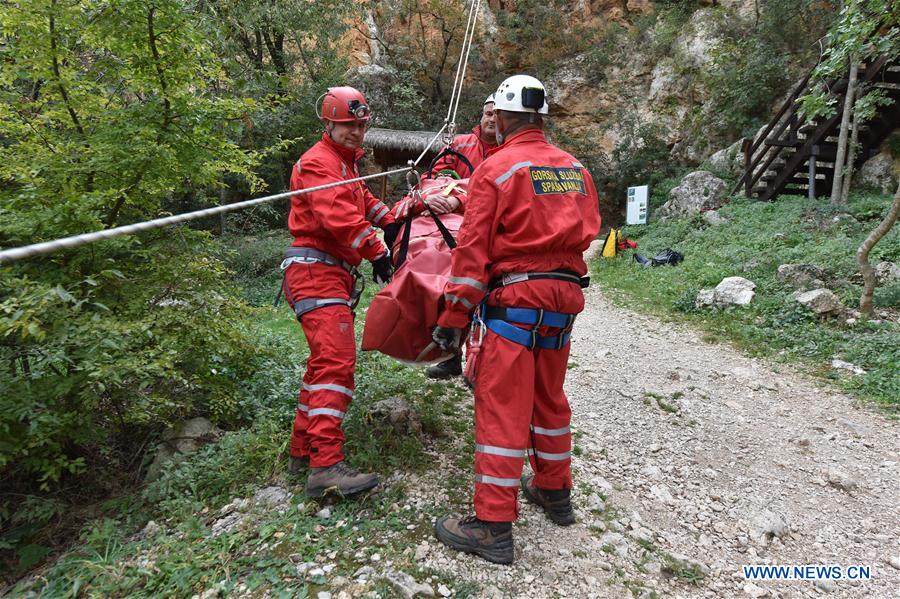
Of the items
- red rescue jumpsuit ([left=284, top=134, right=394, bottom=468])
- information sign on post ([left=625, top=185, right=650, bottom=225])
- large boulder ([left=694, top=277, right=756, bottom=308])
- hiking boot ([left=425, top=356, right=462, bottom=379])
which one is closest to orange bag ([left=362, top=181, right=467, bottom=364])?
red rescue jumpsuit ([left=284, top=134, right=394, bottom=468])

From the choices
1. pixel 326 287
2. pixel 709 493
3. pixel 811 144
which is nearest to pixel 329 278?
pixel 326 287

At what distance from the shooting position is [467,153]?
4.81m

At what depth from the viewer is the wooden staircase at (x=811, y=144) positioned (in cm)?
1076

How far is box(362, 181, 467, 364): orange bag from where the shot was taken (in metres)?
2.96

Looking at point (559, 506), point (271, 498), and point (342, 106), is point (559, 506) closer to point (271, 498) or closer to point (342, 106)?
point (271, 498)

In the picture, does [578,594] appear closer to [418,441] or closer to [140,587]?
[418,441]

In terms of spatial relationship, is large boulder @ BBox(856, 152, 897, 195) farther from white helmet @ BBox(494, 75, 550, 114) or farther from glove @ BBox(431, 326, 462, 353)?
glove @ BBox(431, 326, 462, 353)

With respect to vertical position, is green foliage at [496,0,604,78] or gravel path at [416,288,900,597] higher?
green foliage at [496,0,604,78]

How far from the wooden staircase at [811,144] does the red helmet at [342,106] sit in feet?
35.8

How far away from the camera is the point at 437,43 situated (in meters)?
23.0

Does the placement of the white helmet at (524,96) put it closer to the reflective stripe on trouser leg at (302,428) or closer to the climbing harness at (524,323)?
the climbing harness at (524,323)

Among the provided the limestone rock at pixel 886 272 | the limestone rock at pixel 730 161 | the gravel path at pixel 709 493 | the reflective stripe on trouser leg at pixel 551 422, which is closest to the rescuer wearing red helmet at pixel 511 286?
the reflective stripe on trouser leg at pixel 551 422

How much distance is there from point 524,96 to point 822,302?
601cm

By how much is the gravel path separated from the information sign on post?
1147 centimetres
